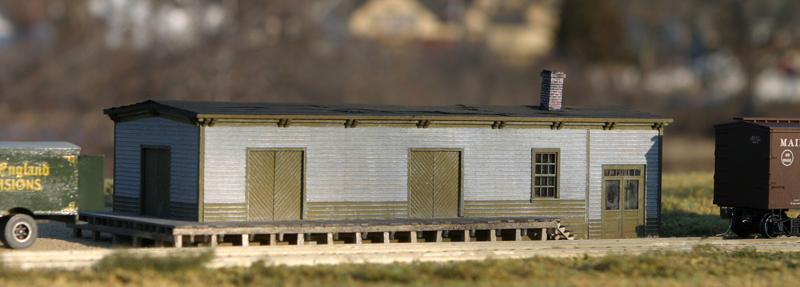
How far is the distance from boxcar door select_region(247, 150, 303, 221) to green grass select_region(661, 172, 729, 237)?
1134 centimetres

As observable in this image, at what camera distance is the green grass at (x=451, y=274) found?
15906mm

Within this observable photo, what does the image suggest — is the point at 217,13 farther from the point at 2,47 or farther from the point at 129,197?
the point at 129,197

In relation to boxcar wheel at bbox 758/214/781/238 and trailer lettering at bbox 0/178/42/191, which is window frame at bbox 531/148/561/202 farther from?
trailer lettering at bbox 0/178/42/191

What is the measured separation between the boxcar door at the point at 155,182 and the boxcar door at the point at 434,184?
6108mm

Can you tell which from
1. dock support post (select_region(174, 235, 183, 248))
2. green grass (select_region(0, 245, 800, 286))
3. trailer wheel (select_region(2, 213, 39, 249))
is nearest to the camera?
green grass (select_region(0, 245, 800, 286))

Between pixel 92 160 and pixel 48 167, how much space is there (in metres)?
1.12

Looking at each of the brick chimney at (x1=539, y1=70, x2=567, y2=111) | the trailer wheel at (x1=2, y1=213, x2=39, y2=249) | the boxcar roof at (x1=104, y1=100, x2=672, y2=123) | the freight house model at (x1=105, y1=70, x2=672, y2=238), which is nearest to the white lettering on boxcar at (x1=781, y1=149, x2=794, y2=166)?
the boxcar roof at (x1=104, y1=100, x2=672, y2=123)

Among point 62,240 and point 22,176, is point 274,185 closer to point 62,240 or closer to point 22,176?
point 62,240

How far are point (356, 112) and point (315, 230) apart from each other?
3489mm

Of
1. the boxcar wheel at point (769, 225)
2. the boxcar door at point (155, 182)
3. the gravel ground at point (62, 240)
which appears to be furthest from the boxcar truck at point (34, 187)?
the boxcar wheel at point (769, 225)

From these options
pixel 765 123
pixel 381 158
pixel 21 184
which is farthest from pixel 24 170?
pixel 765 123

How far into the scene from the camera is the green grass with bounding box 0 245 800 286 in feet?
52.2

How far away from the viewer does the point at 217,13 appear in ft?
218

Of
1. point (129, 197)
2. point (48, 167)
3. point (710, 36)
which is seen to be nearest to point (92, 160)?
point (48, 167)
